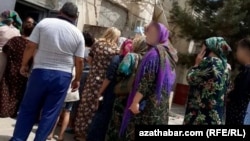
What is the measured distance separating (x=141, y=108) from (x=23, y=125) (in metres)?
1.20

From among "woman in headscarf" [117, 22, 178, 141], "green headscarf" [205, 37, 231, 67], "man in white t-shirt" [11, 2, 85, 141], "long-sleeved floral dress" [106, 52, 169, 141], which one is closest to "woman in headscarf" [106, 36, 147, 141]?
"long-sleeved floral dress" [106, 52, 169, 141]

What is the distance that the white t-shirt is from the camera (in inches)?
142

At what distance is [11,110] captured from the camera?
4914 millimetres

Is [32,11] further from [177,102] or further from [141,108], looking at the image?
[177,102]

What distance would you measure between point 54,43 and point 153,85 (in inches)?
42.7

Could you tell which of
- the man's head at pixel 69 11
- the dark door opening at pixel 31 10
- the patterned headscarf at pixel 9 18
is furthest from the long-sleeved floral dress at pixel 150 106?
the dark door opening at pixel 31 10

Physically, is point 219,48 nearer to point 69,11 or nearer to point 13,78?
point 69,11

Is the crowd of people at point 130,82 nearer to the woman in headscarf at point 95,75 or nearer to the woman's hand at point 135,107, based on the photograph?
the woman's hand at point 135,107

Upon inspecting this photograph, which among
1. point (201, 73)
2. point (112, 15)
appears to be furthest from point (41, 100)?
point (112, 15)

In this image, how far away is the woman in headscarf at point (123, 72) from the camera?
3822 millimetres

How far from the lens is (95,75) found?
15.4ft

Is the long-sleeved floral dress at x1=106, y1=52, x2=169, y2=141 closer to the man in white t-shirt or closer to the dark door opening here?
the man in white t-shirt

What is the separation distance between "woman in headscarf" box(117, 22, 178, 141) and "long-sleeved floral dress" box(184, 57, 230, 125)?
0.81 ft

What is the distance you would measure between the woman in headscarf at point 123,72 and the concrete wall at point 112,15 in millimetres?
6223
